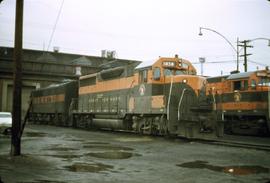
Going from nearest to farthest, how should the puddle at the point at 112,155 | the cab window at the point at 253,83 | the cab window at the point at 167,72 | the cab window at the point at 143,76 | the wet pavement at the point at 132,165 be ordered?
1. the wet pavement at the point at 132,165
2. the puddle at the point at 112,155
3. the cab window at the point at 167,72
4. the cab window at the point at 143,76
5. the cab window at the point at 253,83

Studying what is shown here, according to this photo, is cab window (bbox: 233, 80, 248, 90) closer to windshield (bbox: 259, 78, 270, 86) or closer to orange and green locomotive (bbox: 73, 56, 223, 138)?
windshield (bbox: 259, 78, 270, 86)

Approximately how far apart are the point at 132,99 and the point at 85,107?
8.03 meters

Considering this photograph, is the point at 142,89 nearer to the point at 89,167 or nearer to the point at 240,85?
the point at 240,85

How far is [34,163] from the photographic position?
9805 millimetres

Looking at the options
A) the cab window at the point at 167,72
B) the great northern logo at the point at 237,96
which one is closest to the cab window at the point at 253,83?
the great northern logo at the point at 237,96

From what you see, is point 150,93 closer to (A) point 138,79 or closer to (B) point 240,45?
(A) point 138,79

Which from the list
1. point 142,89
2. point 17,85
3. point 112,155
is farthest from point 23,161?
point 142,89

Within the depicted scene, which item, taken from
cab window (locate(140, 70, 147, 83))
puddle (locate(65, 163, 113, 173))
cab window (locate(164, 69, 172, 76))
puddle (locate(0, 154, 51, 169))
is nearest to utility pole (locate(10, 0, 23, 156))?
puddle (locate(0, 154, 51, 169))

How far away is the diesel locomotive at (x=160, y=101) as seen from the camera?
17.6 meters

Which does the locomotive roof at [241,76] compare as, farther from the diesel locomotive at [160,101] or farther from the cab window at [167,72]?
the cab window at [167,72]

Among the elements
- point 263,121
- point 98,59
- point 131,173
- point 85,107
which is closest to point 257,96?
point 263,121

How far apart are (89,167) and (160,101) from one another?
31.5 feet

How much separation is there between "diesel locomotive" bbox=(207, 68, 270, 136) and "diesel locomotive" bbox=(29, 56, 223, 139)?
16.5ft

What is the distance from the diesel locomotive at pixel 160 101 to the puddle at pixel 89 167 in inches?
326
